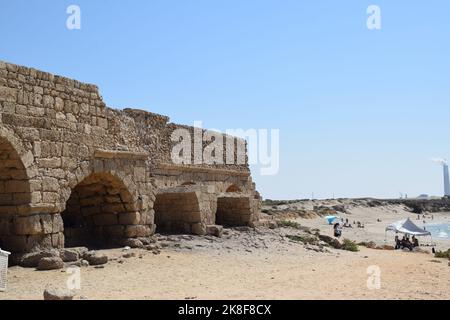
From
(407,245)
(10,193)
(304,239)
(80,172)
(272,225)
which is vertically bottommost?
(407,245)

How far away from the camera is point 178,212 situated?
14.4m

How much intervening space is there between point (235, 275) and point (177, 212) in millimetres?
5384

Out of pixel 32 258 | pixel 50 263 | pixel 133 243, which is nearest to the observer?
pixel 50 263

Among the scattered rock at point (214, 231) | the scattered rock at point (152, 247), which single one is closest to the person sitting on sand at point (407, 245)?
the scattered rock at point (214, 231)

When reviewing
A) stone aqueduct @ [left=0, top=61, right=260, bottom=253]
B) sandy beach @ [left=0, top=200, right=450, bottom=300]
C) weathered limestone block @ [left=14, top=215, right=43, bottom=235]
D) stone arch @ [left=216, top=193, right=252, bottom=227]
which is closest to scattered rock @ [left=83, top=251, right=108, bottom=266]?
sandy beach @ [left=0, top=200, right=450, bottom=300]

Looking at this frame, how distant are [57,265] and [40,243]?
0.89m

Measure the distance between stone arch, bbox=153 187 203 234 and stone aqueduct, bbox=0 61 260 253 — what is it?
31mm

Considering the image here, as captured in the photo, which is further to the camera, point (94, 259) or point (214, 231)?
point (214, 231)

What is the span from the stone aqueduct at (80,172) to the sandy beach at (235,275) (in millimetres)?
1055

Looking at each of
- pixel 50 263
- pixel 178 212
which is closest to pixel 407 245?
pixel 178 212

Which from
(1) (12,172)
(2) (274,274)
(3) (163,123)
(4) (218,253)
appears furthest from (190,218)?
(1) (12,172)

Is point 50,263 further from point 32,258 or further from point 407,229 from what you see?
point 407,229

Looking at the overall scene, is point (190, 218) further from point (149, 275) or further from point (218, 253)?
point (149, 275)

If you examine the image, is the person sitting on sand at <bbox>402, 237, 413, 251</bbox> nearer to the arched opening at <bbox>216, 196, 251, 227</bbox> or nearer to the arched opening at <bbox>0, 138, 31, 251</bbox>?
the arched opening at <bbox>216, 196, 251, 227</bbox>
